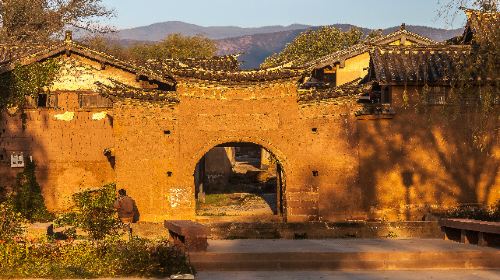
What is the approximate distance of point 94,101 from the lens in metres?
31.3

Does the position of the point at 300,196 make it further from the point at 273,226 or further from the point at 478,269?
the point at 478,269

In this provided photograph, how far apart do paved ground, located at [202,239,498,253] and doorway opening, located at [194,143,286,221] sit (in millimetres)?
6698

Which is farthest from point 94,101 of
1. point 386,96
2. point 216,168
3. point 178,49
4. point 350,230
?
point 178,49

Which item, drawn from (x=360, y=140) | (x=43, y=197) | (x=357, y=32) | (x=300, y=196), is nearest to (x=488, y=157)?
(x=360, y=140)

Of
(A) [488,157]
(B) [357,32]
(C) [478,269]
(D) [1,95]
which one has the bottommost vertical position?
(C) [478,269]

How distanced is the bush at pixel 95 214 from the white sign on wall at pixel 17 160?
234 cm

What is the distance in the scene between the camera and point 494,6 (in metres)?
20.1

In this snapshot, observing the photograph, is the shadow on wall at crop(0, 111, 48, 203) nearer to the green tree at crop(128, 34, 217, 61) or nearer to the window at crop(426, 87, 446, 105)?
the window at crop(426, 87, 446, 105)

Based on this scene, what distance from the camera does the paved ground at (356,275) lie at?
17094 millimetres

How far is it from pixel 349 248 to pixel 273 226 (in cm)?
344

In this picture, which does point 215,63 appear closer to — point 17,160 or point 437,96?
point 17,160

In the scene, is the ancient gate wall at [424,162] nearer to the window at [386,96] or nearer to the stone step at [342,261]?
the window at [386,96]

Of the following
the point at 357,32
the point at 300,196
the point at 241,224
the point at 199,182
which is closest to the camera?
the point at 241,224

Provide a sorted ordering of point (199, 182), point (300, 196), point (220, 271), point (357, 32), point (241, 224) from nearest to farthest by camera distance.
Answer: point (220, 271) < point (241, 224) < point (300, 196) < point (199, 182) < point (357, 32)
